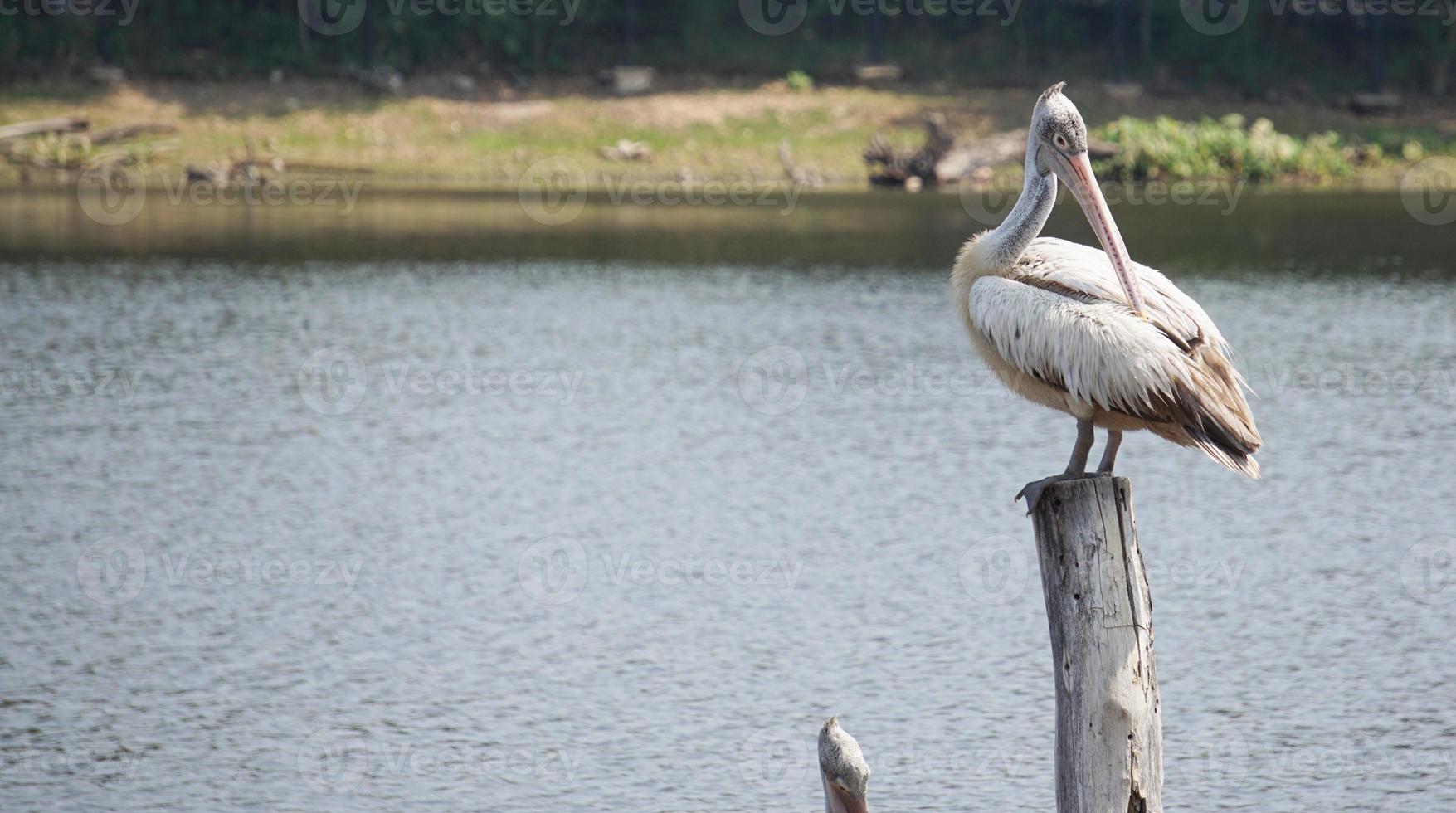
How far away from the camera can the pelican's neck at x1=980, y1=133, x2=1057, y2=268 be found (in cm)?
837

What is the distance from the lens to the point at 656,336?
84.4 feet

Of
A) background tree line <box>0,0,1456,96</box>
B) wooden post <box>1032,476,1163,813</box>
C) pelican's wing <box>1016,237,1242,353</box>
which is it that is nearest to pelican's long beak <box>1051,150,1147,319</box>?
pelican's wing <box>1016,237,1242,353</box>

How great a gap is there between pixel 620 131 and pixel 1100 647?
48.0 m

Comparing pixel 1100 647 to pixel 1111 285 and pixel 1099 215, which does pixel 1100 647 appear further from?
pixel 1099 215

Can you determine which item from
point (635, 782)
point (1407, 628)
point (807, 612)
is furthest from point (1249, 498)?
point (635, 782)

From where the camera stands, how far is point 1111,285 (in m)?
8.18

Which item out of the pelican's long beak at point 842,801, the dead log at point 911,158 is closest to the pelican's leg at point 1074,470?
the pelican's long beak at point 842,801

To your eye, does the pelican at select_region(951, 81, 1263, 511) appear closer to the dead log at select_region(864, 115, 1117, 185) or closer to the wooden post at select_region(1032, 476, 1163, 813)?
the wooden post at select_region(1032, 476, 1163, 813)

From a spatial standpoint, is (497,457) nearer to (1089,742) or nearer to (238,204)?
(1089,742)

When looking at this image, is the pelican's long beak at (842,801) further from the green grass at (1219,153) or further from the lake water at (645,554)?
the green grass at (1219,153)

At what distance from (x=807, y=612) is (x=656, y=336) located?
11952mm

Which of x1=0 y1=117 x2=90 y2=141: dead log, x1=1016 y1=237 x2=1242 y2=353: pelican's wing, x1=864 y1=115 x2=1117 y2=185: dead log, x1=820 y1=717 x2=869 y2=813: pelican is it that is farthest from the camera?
x1=864 y1=115 x2=1117 y2=185: dead log

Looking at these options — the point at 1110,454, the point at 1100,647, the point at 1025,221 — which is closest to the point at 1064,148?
the point at 1025,221

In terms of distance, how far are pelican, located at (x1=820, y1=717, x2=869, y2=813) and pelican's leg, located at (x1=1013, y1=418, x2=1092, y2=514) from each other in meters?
1.27
